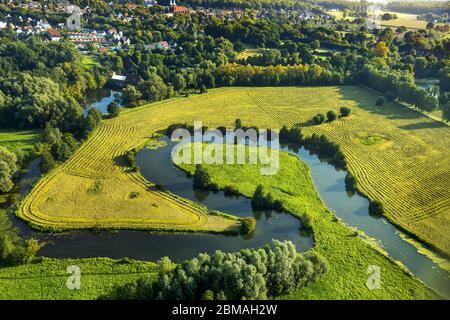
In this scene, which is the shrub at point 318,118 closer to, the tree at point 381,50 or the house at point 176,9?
the tree at point 381,50

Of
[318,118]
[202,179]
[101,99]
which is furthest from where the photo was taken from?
[101,99]

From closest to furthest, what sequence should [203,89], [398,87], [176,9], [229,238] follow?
1. [229,238]
2. [398,87]
3. [203,89]
4. [176,9]

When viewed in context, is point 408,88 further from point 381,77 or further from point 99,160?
point 99,160

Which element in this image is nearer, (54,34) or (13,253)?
(13,253)

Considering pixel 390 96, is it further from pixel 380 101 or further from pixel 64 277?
pixel 64 277

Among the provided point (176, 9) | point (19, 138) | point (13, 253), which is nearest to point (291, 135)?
point (19, 138)

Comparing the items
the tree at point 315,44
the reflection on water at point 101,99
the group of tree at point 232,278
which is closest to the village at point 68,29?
the reflection on water at point 101,99

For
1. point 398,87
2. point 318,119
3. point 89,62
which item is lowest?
point 318,119
